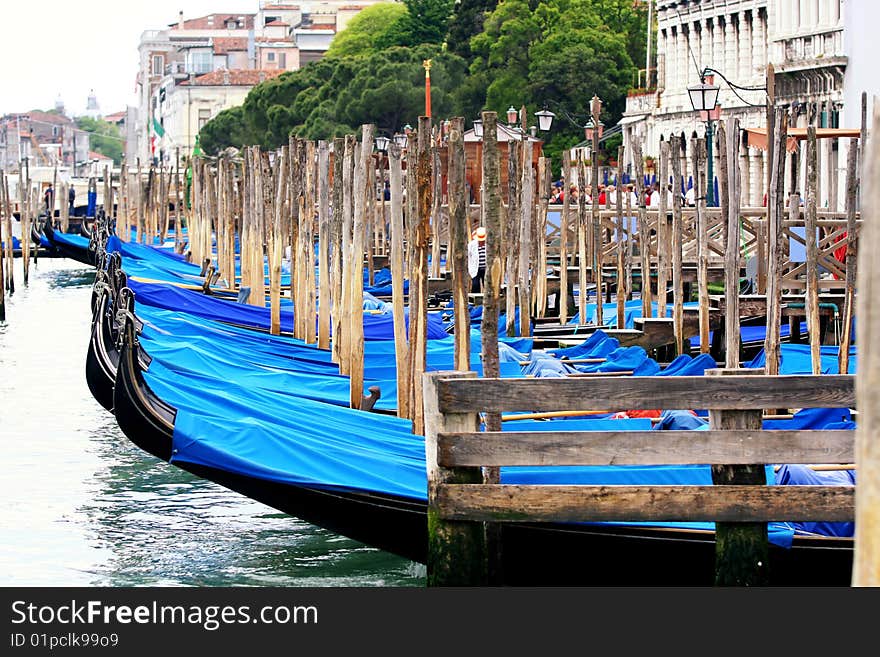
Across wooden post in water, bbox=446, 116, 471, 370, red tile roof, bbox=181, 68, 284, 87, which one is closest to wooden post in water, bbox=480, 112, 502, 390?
wooden post in water, bbox=446, 116, 471, 370

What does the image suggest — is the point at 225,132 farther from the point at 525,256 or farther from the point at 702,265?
the point at 702,265

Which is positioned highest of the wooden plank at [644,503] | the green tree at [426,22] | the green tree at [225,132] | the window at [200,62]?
the window at [200,62]

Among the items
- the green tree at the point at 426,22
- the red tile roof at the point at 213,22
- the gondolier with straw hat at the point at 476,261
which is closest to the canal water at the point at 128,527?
the gondolier with straw hat at the point at 476,261

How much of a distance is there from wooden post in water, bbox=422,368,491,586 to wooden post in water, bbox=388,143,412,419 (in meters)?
2.42

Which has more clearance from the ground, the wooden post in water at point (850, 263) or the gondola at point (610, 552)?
the wooden post in water at point (850, 263)

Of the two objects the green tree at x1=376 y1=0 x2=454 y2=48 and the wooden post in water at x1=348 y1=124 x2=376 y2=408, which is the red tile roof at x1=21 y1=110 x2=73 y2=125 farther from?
the wooden post in water at x1=348 y1=124 x2=376 y2=408

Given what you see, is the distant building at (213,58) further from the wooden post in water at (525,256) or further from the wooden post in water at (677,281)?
the wooden post in water at (677,281)

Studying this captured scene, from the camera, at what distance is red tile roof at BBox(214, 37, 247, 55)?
87.9 m

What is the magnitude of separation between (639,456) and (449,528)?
601mm

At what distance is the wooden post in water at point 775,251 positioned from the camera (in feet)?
27.3

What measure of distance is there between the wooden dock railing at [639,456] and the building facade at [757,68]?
7646 mm
